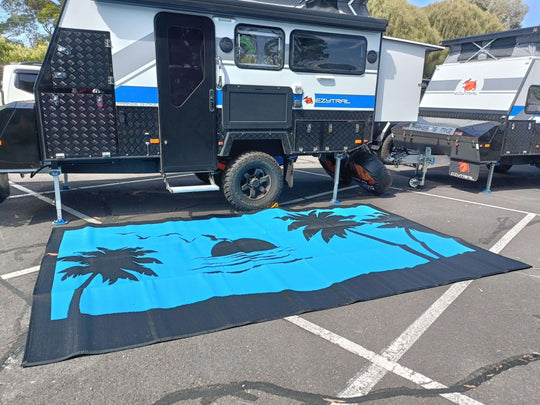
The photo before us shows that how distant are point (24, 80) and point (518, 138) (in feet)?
39.4

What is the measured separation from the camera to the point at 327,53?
6.56m

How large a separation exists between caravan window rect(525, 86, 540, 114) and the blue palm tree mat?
481 centimetres

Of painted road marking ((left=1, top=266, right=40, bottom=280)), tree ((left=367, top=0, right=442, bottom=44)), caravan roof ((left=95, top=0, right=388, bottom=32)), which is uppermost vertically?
tree ((left=367, top=0, right=442, bottom=44))

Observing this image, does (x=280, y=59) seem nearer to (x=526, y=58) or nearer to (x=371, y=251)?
(x=371, y=251)

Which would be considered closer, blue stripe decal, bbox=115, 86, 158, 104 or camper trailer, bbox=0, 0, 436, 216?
camper trailer, bbox=0, 0, 436, 216

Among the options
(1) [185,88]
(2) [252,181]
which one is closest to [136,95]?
(1) [185,88]

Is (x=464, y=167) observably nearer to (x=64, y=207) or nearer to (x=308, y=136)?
(x=308, y=136)

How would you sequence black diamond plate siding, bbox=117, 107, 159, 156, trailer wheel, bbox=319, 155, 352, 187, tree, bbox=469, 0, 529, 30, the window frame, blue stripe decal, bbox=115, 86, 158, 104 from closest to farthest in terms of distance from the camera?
blue stripe decal, bbox=115, 86, 158, 104 → black diamond plate siding, bbox=117, 107, 159, 156 → trailer wheel, bbox=319, 155, 352, 187 → the window frame → tree, bbox=469, 0, 529, 30

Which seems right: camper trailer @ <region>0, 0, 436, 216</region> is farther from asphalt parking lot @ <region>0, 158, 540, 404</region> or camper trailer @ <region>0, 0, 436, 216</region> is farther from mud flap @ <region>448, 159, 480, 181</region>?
mud flap @ <region>448, 159, 480, 181</region>

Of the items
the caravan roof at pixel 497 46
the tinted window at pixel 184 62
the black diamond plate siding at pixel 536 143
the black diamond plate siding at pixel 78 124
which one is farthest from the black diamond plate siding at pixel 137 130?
the black diamond plate siding at pixel 536 143

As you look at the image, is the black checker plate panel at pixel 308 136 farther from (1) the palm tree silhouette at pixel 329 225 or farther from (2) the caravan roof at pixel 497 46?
(2) the caravan roof at pixel 497 46

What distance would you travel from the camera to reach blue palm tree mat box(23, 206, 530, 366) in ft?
11.0

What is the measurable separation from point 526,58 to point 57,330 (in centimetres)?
978

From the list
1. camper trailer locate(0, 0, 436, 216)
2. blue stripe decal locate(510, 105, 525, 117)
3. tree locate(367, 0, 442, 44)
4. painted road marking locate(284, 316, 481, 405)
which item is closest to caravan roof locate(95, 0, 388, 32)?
camper trailer locate(0, 0, 436, 216)
